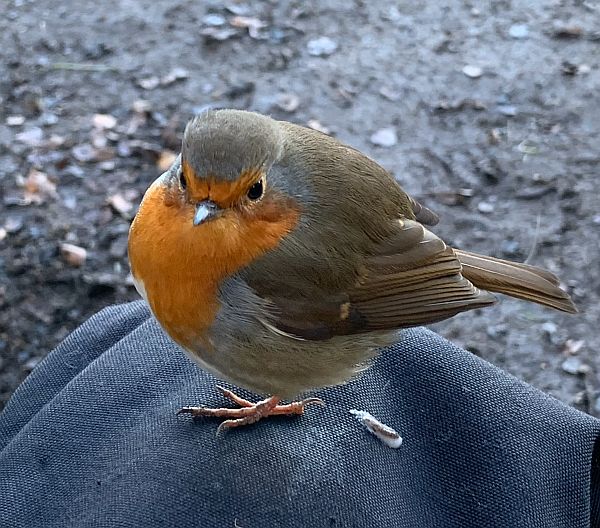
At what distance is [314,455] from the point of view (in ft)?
7.15

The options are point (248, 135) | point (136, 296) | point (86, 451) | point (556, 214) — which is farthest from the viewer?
point (556, 214)

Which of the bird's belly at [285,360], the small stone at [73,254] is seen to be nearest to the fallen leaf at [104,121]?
the small stone at [73,254]

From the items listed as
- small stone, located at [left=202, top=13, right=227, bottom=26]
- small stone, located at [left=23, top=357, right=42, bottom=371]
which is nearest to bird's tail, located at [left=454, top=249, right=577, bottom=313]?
small stone, located at [left=23, top=357, right=42, bottom=371]

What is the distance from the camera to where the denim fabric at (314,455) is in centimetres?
206

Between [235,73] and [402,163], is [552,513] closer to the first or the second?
[402,163]

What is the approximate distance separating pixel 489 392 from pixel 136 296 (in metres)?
1.77

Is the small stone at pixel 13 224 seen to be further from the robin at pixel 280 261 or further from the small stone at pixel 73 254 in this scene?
the robin at pixel 280 261

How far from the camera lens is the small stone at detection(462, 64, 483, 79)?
4.86 m

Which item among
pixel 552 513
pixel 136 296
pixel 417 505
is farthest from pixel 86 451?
pixel 136 296

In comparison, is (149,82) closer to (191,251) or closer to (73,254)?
(73,254)

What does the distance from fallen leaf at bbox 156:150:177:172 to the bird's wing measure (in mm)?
2093

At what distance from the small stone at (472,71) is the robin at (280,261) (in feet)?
8.75

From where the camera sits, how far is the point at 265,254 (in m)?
2.05

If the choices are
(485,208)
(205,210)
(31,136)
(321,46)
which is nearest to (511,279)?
(205,210)
